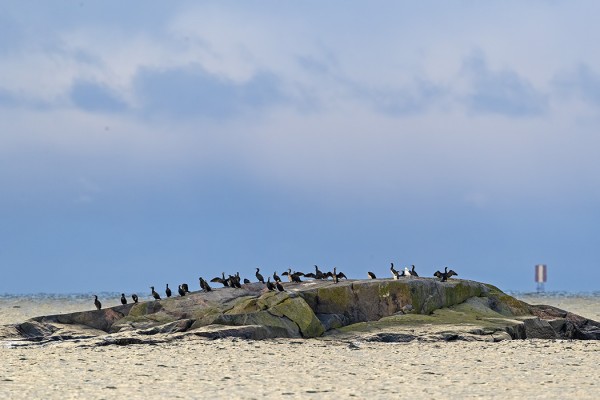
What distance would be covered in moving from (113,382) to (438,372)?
28.1 ft

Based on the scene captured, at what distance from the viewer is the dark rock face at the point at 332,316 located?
33.5m

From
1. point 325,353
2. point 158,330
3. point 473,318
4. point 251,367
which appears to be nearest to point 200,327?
point 158,330

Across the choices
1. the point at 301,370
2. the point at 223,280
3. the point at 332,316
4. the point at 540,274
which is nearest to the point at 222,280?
the point at 223,280

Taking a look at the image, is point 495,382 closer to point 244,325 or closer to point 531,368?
point 531,368

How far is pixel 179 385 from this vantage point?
22.0 metres

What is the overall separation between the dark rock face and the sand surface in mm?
1338

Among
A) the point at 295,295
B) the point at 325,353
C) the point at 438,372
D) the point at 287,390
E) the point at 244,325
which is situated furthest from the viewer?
the point at 295,295

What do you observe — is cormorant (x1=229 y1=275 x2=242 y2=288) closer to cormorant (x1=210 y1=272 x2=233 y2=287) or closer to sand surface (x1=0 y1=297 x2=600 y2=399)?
cormorant (x1=210 y1=272 x2=233 y2=287)

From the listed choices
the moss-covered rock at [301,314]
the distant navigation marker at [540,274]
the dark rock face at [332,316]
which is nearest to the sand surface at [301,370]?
the moss-covered rock at [301,314]

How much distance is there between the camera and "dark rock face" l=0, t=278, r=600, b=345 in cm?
3353

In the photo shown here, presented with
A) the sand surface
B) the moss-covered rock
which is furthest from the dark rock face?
the sand surface

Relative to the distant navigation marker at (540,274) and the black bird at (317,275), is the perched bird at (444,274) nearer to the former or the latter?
the black bird at (317,275)

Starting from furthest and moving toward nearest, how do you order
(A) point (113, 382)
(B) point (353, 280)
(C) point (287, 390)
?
1. (B) point (353, 280)
2. (A) point (113, 382)
3. (C) point (287, 390)

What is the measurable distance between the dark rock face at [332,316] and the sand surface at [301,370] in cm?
134
